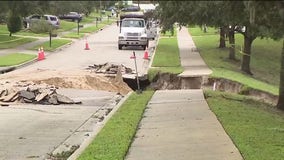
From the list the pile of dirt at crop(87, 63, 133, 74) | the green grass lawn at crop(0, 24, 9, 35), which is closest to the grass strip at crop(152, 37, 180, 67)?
the pile of dirt at crop(87, 63, 133, 74)

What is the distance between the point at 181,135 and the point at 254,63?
27.0 m

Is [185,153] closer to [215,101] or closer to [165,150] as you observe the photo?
[165,150]

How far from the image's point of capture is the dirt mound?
939 inches

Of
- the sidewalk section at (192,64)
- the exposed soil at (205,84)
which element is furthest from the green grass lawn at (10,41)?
the exposed soil at (205,84)

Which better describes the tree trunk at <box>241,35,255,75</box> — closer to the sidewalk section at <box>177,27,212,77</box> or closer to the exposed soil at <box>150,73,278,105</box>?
the sidewalk section at <box>177,27,212,77</box>

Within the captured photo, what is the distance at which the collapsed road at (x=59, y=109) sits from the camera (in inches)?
480

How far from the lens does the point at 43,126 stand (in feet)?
48.1

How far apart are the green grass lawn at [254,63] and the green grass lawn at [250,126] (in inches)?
239

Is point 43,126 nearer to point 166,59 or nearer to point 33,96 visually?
point 33,96

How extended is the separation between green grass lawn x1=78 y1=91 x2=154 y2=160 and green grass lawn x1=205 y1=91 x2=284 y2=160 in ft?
6.95

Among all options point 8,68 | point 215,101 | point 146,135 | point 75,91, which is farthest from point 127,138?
point 8,68

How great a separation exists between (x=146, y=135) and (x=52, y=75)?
1403 centimetres

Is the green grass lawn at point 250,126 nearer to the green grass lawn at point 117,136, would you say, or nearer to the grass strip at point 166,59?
the green grass lawn at point 117,136

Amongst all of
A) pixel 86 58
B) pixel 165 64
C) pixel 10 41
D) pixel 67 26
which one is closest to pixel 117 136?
pixel 165 64
